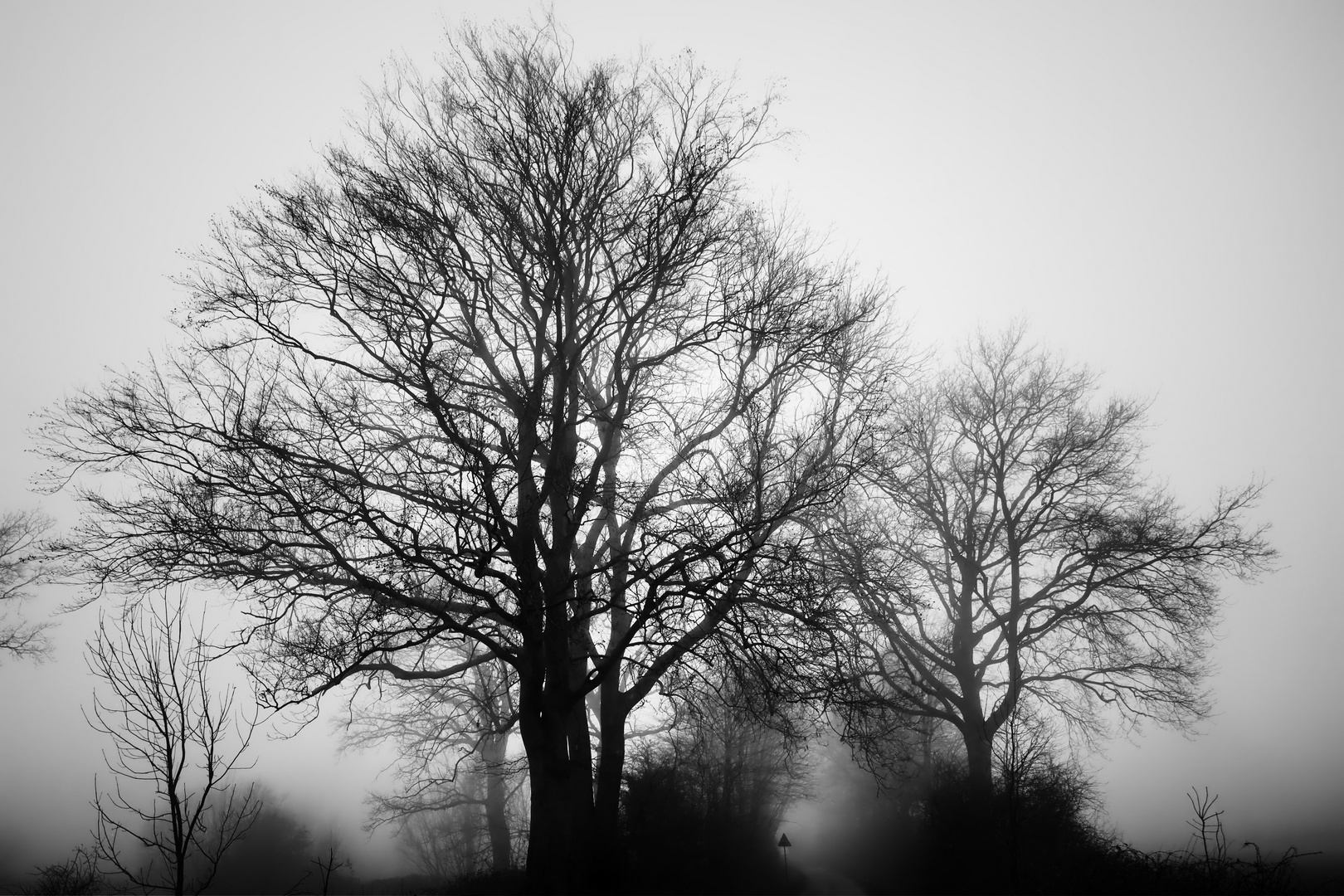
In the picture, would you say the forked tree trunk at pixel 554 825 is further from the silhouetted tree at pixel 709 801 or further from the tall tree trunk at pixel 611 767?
the silhouetted tree at pixel 709 801

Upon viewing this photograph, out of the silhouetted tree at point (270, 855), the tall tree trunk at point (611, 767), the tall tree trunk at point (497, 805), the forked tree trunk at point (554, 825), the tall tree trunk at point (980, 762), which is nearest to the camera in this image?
the forked tree trunk at point (554, 825)

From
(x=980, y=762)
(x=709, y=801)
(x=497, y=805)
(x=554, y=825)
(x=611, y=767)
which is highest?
(x=611, y=767)

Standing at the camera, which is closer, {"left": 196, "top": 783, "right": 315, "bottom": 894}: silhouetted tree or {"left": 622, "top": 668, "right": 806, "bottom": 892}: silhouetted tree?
{"left": 622, "top": 668, "right": 806, "bottom": 892}: silhouetted tree

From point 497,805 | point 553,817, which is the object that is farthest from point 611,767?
point 497,805

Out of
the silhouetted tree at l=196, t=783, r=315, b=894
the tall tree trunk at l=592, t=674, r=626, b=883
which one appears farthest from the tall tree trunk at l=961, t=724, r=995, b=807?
the silhouetted tree at l=196, t=783, r=315, b=894

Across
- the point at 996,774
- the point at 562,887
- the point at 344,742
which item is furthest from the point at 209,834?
the point at 996,774

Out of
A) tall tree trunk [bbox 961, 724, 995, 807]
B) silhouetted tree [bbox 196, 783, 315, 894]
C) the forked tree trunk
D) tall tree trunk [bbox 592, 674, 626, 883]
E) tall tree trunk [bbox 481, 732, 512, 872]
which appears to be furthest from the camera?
silhouetted tree [bbox 196, 783, 315, 894]

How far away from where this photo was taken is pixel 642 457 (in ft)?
38.3

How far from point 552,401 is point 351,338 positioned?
286cm

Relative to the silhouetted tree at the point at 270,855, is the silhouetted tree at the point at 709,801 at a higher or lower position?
higher

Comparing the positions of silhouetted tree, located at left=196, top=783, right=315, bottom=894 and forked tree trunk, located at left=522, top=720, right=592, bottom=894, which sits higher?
forked tree trunk, located at left=522, top=720, right=592, bottom=894

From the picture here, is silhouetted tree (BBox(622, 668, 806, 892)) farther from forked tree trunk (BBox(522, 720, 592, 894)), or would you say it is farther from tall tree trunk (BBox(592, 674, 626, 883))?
forked tree trunk (BBox(522, 720, 592, 894))

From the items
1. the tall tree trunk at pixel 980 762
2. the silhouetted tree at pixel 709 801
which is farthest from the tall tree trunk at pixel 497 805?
the tall tree trunk at pixel 980 762

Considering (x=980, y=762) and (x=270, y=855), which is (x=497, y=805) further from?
Result: (x=980, y=762)
